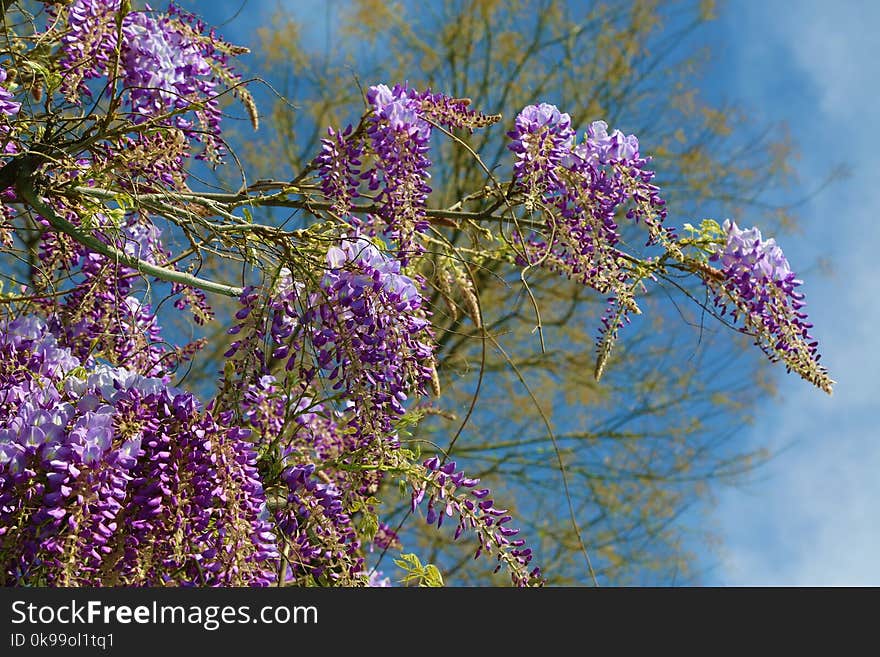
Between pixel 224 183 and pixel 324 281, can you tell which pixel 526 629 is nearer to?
pixel 324 281

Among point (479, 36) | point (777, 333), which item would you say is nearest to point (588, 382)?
point (479, 36)

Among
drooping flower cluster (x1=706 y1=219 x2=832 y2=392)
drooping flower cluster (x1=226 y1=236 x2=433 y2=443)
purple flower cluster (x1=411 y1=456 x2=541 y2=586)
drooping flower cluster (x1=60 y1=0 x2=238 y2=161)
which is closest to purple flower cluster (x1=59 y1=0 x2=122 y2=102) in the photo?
drooping flower cluster (x1=60 y1=0 x2=238 y2=161)

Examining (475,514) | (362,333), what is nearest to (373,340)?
(362,333)

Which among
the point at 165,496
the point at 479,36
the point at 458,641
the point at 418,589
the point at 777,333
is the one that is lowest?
the point at 458,641

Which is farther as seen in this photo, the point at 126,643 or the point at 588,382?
the point at 588,382

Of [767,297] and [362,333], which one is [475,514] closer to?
[362,333]

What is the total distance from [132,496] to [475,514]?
52cm

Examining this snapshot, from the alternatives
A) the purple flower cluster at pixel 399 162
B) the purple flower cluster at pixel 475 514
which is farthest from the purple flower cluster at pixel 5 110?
the purple flower cluster at pixel 475 514

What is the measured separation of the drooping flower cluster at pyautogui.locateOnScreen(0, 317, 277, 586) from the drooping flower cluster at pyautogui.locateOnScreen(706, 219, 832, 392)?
0.96 meters

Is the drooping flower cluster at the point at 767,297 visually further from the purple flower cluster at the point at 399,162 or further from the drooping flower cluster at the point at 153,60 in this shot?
the drooping flower cluster at the point at 153,60

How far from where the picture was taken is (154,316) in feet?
6.32

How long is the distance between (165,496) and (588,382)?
5672mm

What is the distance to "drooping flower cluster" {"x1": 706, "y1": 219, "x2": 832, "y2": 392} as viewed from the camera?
1.69 m

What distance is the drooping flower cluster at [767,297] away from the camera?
1692 mm
